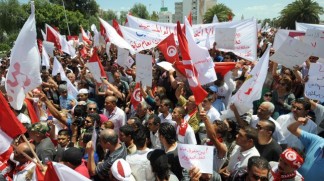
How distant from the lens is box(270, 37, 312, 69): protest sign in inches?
225

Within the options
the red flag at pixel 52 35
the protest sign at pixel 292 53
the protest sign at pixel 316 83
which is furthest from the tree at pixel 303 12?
the protest sign at pixel 316 83

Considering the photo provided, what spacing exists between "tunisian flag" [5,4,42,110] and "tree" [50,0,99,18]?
194ft

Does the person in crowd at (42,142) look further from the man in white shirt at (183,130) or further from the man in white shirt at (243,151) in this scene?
the man in white shirt at (243,151)

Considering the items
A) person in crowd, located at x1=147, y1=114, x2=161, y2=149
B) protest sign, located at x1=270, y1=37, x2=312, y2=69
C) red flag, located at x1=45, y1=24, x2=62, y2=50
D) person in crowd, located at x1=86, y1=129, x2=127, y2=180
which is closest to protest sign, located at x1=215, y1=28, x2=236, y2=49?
protest sign, located at x1=270, y1=37, x2=312, y2=69

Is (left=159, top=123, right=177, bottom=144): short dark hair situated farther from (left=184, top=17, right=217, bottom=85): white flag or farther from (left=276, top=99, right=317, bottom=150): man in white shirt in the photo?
(left=276, top=99, right=317, bottom=150): man in white shirt

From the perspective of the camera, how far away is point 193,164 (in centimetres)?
300

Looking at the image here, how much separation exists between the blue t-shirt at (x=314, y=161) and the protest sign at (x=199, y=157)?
4.13 ft

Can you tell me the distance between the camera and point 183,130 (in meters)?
4.25

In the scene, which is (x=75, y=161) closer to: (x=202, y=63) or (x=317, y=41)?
(x=202, y=63)

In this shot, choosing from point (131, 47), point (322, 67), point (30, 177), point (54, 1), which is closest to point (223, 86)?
point (322, 67)

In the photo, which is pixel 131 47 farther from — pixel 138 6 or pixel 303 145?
pixel 138 6

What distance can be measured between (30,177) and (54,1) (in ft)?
208

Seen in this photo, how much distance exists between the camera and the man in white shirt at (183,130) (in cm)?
419

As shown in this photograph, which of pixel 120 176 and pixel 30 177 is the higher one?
pixel 120 176
